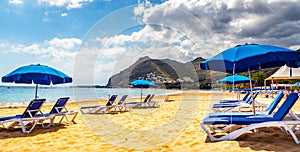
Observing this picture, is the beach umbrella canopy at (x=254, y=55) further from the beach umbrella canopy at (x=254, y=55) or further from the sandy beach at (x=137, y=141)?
the sandy beach at (x=137, y=141)

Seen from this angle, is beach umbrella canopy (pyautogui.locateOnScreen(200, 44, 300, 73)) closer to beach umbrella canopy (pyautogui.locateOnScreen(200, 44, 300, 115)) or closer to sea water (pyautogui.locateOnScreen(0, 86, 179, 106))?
beach umbrella canopy (pyautogui.locateOnScreen(200, 44, 300, 115))

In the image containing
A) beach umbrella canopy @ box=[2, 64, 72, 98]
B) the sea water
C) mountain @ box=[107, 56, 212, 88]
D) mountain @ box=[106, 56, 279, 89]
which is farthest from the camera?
the sea water

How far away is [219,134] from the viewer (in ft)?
15.5

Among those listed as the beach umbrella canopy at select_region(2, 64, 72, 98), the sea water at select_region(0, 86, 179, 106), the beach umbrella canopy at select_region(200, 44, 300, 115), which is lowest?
the sea water at select_region(0, 86, 179, 106)

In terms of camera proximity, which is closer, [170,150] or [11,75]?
[170,150]

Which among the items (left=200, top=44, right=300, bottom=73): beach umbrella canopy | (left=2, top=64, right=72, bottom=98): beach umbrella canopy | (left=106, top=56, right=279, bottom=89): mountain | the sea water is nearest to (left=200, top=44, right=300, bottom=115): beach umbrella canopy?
(left=200, top=44, right=300, bottom=73): beach umbrella canopy

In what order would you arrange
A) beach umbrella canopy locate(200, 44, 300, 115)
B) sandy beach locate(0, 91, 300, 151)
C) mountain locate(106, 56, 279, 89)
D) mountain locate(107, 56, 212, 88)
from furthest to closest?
mountain locate(107, 56, 212, 88), mountain locate(106, 56, 279, 89), beach umbrella canopy locate(200, 44, 300, 115), sandy beach locate(0, 91, 300, 151)

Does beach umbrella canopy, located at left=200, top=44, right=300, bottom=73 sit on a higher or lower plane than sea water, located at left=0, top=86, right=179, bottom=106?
higher

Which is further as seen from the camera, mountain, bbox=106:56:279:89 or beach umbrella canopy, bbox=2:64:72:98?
mountain, bbox=106:56:279:89

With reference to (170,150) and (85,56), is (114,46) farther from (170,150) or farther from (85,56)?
(170,150)

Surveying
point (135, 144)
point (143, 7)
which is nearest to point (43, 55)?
point (143, 7)

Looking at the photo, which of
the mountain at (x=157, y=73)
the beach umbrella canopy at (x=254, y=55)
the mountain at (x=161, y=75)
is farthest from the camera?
the mountain at (x=157, y=73)

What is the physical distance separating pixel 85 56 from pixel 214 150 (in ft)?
20.2

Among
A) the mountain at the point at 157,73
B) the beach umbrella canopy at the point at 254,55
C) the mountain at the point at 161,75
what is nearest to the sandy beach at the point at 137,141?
the beach umbrella canopy at the point at 254,55
